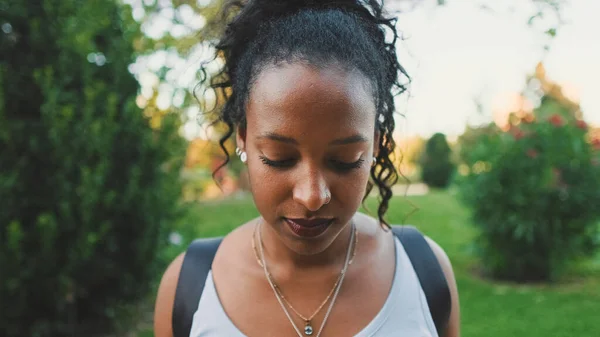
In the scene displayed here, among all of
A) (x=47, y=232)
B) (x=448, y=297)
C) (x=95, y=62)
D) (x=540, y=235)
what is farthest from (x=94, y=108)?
(x=540, y=235)

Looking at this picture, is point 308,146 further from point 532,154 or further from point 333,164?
point 532,154

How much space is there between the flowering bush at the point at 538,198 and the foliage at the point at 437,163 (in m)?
13.3

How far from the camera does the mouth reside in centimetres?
150

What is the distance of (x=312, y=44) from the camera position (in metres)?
1.45

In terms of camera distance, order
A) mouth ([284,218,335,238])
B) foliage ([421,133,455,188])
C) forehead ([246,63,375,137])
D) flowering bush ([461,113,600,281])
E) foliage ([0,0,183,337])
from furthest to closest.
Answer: foliage ([421,133,455,188]) → flowering bush ([461,113,600,281]) → foliage ([0,0,183,337]) → mouth ([284,218,335,238]) → forehead ([246,63,375,137])

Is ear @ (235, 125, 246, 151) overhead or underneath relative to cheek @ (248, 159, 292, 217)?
overhead

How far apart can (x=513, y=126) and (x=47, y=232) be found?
592 cm

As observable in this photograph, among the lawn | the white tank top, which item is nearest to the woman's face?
the white tank top

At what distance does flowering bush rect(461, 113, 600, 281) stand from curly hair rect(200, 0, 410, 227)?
527 cm

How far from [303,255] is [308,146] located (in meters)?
0.48

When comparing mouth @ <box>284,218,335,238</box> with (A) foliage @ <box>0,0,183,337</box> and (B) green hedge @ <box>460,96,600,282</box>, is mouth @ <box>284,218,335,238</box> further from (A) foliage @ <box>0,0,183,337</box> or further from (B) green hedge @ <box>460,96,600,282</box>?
(B) green hedge @ <box>460,96,600,282</box>

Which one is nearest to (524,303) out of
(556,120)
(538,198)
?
(538,198)

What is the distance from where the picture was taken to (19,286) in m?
3.27

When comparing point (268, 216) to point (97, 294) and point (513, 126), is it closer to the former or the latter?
point (97, 294)
